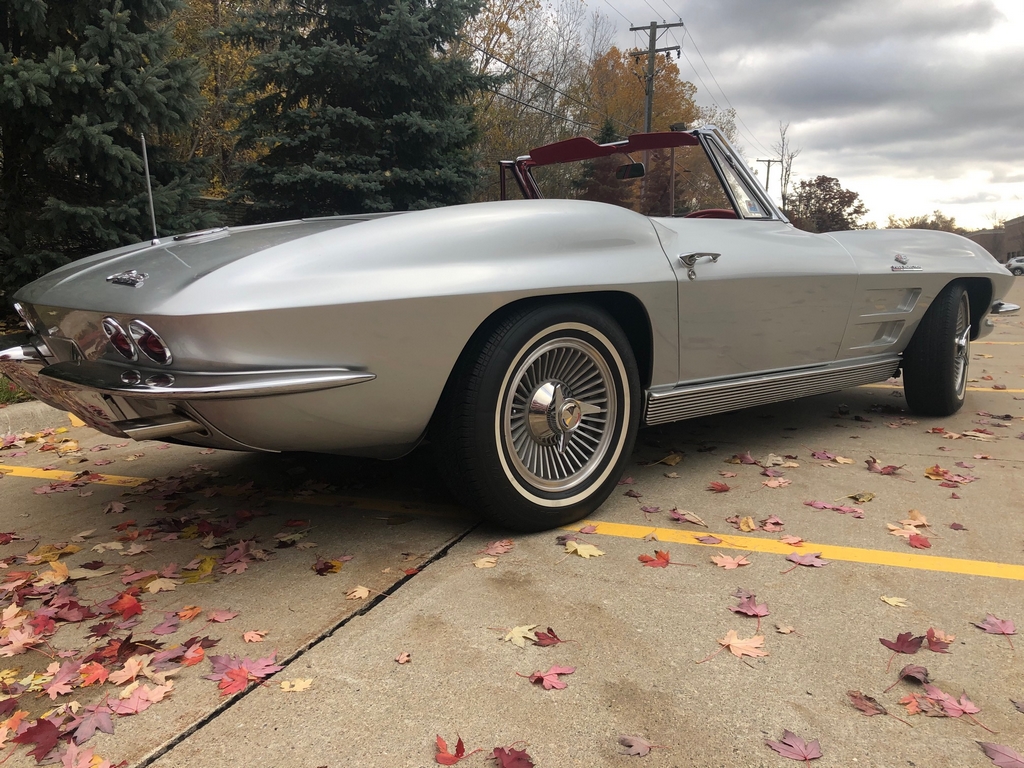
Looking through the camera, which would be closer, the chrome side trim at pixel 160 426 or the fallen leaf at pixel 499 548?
the chrome side trim at pixel 160 426

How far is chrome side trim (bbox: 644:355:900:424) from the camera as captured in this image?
2959 millimetres

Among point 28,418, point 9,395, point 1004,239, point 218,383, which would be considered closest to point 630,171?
point 218,383

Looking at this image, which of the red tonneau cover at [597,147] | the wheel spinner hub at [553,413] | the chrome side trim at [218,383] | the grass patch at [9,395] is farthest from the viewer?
the grass patch at [9,395]

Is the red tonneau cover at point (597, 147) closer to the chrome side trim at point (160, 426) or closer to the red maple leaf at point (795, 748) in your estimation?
the chrome side trim at point (160, 426)

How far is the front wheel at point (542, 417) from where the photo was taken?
94.0 inches

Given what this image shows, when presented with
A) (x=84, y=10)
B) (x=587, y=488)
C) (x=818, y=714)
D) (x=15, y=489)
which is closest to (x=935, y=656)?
(x=818, y=714)

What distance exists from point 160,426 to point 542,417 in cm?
120

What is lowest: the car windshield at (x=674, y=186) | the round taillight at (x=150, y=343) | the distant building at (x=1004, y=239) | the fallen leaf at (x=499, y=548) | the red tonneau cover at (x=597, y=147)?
the distant building at (x=1004, y=239)

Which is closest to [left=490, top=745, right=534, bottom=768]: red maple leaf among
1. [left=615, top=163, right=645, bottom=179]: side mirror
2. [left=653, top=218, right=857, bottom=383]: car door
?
[left=653, top=218, right=857, bottom=383]: car door

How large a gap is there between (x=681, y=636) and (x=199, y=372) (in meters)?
1.43

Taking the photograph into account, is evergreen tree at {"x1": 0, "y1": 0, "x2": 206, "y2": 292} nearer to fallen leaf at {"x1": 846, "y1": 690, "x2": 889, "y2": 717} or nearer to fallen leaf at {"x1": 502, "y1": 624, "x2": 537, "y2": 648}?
fallen leaf at {"x1": 502, "y1": 624, "x2": 537, "y2": 648}

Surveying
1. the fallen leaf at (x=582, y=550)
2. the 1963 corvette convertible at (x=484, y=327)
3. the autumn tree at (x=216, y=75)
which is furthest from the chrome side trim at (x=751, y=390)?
the autumn tree at (x=216, y=75)

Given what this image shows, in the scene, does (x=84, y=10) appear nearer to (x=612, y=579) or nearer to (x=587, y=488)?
(x=587, y=488)

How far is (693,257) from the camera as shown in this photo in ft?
9.55
